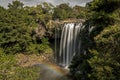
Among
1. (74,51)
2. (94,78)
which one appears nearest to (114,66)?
(94,78)

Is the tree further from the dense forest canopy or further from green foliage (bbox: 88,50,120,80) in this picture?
green foliage (bbox: 88,50,120,80)

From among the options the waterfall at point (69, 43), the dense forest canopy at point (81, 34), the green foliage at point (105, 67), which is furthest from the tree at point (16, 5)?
the green foliage at point (105, 67)

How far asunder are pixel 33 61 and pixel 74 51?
7.23 metres

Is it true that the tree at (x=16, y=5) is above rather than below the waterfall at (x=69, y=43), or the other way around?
above

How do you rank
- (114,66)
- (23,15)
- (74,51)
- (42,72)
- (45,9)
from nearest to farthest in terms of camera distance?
1. (114,66)
2. (42,72)
3. (74,51)
4. (23,15)
5. (45,9)

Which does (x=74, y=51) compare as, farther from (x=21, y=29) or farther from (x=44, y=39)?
(x=21, y=29)

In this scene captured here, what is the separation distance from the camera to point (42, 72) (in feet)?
107

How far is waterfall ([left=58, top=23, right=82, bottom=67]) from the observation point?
37312 millimetres

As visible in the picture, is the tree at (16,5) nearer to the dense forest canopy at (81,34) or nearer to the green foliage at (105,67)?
Answer: the dense forest canopy at (81,34)

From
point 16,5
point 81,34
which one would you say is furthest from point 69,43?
point 16,5

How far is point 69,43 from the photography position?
38.6 m

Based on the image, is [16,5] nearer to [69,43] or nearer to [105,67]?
[69,43]

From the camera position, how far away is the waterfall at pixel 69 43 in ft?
122

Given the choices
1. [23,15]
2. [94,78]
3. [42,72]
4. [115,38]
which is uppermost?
[23,15]
